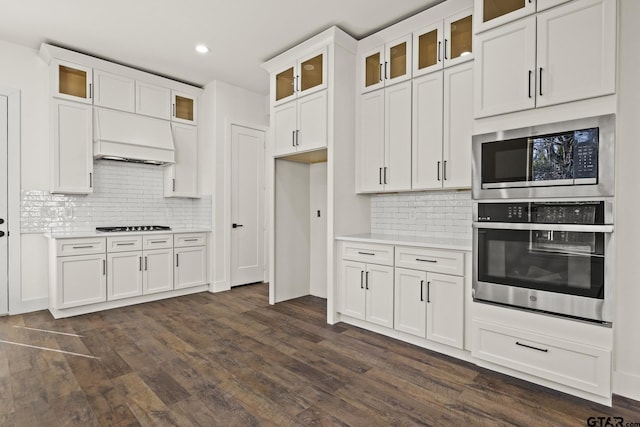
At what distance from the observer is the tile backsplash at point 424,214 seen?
3361 millimetres

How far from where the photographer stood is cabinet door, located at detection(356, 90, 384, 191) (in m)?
3.66

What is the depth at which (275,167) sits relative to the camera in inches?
171

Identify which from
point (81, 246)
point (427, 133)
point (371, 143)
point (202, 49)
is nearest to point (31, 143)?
point (81, 246)

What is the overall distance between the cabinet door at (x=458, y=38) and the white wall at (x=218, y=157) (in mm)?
3268

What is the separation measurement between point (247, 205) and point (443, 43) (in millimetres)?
3548

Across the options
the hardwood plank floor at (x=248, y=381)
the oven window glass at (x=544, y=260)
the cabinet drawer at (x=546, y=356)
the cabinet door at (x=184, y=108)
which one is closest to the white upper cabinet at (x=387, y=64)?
the oven window glass at (x=544, y=260)

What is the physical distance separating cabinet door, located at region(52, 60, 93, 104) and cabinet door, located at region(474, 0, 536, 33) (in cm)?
435

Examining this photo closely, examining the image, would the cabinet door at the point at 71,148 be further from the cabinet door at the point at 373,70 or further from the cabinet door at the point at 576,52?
the cabinet door at the point at 576,52

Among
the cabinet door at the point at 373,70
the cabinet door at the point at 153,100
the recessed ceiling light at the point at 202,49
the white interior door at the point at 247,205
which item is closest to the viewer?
the cabinet door at the point at 373,70

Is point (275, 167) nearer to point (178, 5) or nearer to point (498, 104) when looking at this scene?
point (178, 5)

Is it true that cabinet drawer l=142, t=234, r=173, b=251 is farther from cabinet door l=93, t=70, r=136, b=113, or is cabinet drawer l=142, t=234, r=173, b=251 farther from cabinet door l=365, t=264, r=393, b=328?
cabinet door l=365, t=264, r=393, b=328

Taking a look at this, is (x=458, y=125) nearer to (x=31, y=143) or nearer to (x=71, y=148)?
(x=71, y=148)

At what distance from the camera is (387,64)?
3.59 meters

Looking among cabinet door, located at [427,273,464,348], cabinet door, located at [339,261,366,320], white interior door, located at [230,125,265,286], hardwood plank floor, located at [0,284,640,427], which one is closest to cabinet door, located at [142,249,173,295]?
hardwood plank floor, located at [0,284,640,427]
